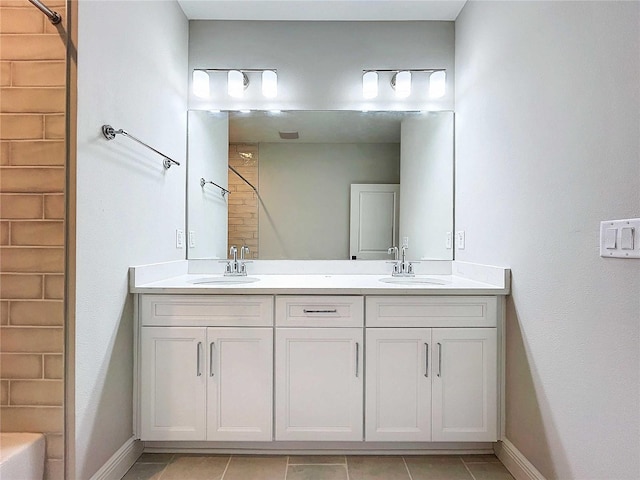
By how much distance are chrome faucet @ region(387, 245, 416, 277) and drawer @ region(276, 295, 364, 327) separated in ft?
2.18

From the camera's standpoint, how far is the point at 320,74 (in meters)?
2.42

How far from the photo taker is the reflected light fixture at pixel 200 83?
2406 millimetres

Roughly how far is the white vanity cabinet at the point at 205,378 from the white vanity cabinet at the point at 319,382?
64 millimetres

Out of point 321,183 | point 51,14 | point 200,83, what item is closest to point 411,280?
point 321,183

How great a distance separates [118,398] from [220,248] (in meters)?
1.05

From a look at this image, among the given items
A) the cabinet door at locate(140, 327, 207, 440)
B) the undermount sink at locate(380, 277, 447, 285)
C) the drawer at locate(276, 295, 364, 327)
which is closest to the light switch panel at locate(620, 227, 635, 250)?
the drawer at locate(276, 295, 364, 327)

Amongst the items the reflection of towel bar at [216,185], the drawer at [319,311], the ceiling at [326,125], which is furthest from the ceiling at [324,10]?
the drawer at [319,311]

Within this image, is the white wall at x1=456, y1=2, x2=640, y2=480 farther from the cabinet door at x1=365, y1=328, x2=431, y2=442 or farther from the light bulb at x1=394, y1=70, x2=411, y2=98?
the light bulb at x1=394, y1=70, x2=411, y2=98

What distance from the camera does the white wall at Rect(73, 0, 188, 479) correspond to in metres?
1.39

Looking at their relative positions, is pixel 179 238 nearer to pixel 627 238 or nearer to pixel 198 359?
pixel 198 359

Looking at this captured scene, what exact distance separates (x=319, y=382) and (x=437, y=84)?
1908mm

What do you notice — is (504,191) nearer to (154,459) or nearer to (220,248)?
(220,248)

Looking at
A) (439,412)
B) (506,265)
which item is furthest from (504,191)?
(439,412)

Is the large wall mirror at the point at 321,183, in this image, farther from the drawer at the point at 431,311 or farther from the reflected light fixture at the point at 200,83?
the drawer at the point at 431,311
